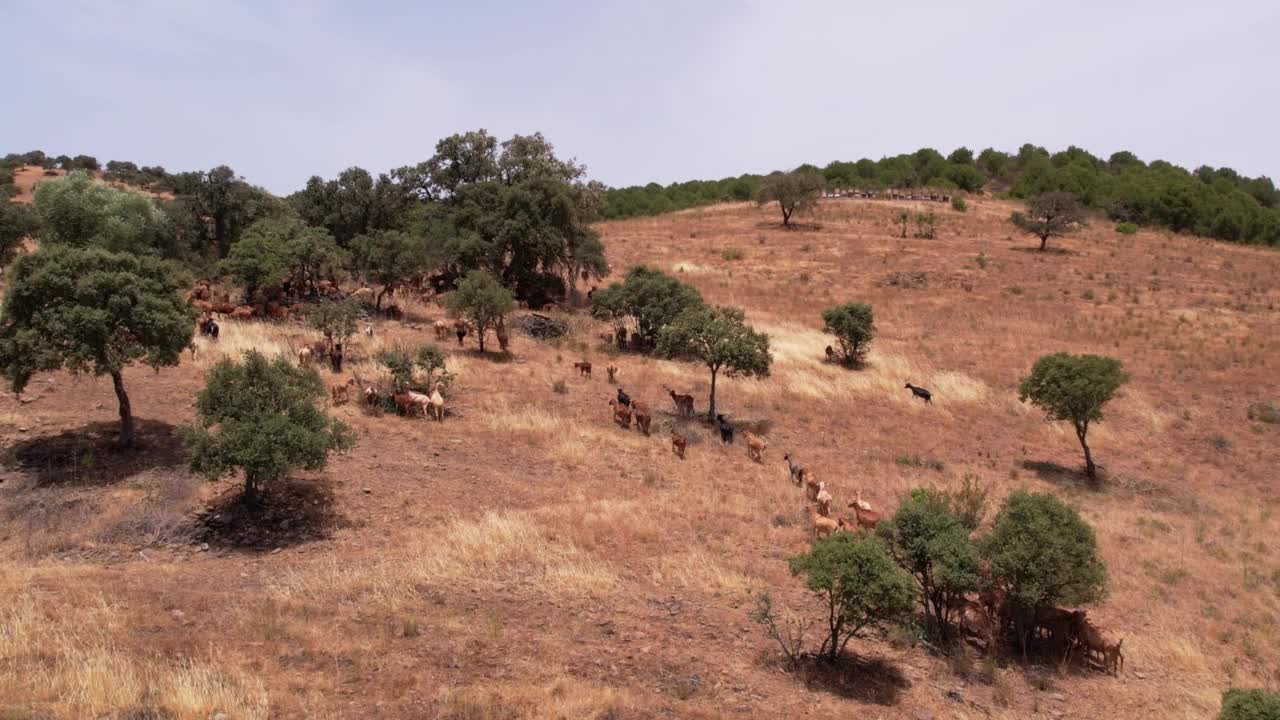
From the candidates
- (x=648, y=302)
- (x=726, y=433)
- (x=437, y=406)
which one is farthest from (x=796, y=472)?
(x=648, y=302)

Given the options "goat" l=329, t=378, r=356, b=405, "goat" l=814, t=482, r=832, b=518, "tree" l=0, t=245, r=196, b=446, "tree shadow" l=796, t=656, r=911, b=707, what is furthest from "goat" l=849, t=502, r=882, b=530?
"tree" l=0, t=245, r=196, b=446

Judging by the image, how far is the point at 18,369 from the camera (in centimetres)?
1595

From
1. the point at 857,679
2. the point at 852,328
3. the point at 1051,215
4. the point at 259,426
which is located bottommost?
the point at 857,679

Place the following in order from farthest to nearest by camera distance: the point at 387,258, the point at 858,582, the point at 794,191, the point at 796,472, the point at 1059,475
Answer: the point at 794,191, the point at 387,258, the point at 1059,475, the point at 796,472, the point at 858,582

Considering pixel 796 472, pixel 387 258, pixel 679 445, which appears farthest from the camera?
pixel 387 258

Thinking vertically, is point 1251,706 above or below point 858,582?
below

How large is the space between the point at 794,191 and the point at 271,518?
59816 millimetres

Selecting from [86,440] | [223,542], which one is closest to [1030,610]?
[223,542]

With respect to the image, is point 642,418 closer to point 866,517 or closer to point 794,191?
point 866,517

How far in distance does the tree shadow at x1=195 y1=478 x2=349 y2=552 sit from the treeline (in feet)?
227

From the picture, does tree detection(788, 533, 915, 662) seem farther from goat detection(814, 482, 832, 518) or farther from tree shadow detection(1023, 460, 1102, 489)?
tree shadow detection(1023, 460, 1102, 489)

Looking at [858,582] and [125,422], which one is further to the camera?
[125,422]

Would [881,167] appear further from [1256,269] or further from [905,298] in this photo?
[905,298]

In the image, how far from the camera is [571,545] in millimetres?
14922
